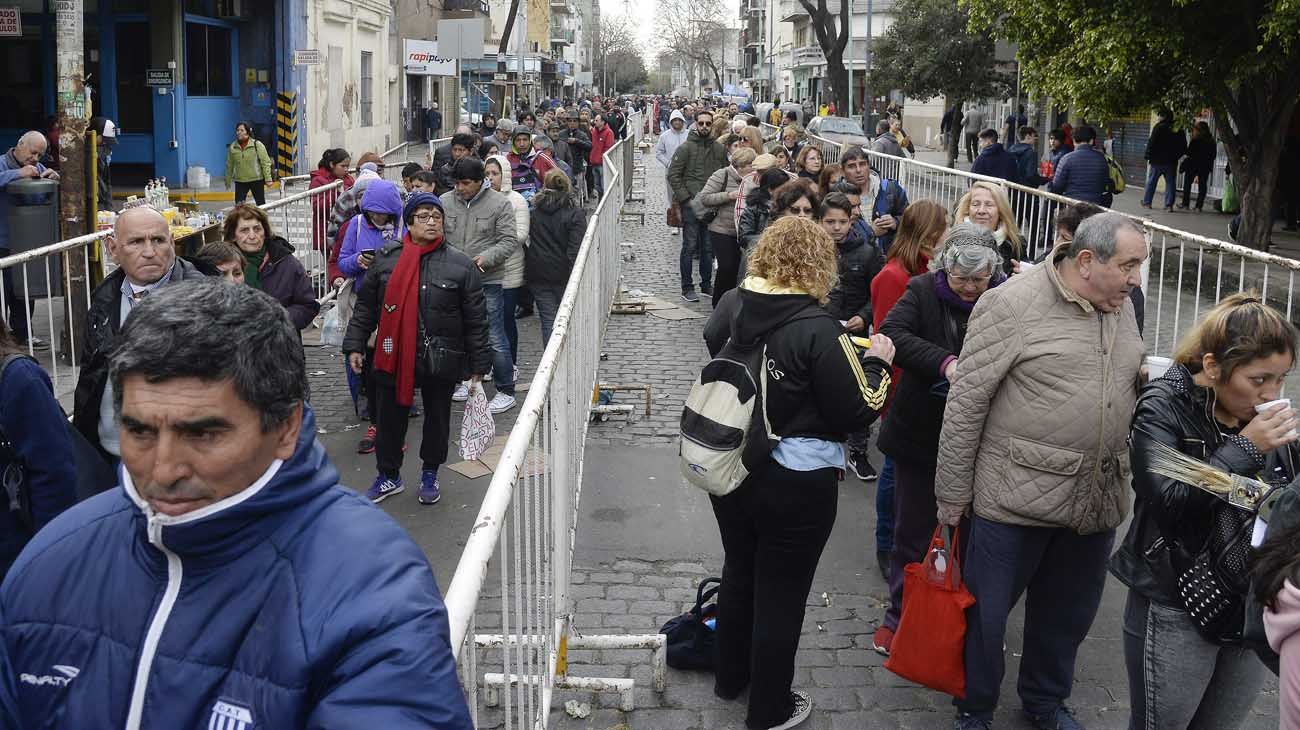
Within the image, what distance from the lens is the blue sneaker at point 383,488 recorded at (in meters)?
7.11

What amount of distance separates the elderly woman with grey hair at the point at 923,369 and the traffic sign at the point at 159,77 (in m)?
20.8

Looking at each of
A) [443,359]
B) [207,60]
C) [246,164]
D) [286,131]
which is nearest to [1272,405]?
[443,359]

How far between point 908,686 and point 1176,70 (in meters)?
11.8

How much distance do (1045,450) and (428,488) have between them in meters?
3.98

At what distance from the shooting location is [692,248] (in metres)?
13.6

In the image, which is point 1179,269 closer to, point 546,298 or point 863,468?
point 863,468

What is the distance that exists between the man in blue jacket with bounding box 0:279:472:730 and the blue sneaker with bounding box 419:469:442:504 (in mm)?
5206

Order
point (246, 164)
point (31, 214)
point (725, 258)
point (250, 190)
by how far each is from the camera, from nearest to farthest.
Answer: point (31, 214), point (725, 258), point (246, 164), point (250, 190)

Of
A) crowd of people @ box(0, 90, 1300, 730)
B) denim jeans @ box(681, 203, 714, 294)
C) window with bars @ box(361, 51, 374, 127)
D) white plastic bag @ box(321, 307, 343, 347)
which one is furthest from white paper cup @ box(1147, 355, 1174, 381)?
window with bars @ box(361, 51, 374, 127)

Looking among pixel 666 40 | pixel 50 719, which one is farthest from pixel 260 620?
pixel 666 40

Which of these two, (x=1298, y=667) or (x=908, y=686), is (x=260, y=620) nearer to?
(x=1298, y=667)

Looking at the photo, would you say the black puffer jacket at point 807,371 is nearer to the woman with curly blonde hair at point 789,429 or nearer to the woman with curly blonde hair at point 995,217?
the woman with curly blonde hair at point 789,429

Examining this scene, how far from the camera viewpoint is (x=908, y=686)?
4.90m

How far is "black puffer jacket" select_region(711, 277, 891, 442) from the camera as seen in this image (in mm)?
4090
